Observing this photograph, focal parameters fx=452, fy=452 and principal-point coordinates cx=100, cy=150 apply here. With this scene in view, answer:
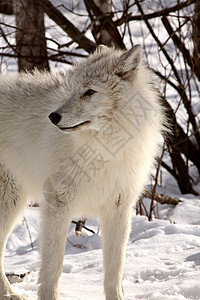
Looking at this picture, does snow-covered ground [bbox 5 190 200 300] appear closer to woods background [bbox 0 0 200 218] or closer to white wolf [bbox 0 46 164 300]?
white wolf [bbox 0 46 164 300]

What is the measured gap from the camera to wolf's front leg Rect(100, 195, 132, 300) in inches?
134

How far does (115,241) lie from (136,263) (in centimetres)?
85

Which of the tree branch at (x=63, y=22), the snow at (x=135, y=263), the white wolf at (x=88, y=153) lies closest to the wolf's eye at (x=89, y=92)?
the white wolf at (x=88, y=153)

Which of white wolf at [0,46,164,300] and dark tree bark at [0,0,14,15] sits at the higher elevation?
dark tree bark at [0,0,14,15]

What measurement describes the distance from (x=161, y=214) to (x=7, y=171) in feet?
11.2

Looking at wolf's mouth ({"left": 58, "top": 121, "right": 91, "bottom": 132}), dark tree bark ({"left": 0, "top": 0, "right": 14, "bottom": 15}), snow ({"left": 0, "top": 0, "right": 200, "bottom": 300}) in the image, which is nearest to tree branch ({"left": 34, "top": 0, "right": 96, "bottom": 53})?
dark tree bark ({"left": 0, "top": 0, "right": 14, "bottom": 15})

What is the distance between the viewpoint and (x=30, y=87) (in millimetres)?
3865

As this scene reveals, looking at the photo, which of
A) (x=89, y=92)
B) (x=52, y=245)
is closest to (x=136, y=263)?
(x=52, y=245)

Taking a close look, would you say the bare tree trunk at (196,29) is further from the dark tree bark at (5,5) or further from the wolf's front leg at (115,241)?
the wolf's front leg at (115,241)

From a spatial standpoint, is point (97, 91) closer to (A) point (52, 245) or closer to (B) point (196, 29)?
(A) point (52, 245)

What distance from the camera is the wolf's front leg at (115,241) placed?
341cm

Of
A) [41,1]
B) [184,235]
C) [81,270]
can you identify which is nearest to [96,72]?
[81,270]

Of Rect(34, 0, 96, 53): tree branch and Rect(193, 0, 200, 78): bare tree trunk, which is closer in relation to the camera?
Rect(34, 0, 96, 53): tree branch

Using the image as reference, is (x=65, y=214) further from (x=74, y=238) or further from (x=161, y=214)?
(x=161, y=214)
